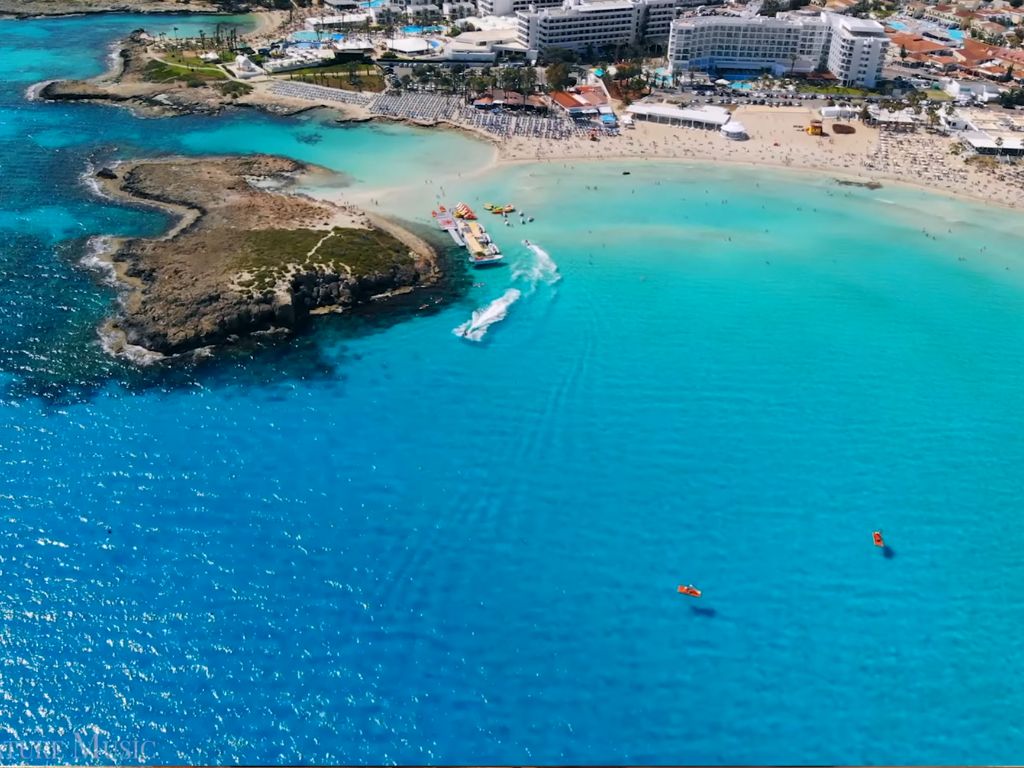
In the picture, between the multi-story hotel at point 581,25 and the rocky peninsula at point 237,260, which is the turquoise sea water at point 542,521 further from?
the multi-story hotel at point 581,25

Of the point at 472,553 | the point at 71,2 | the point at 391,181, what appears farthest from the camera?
the point at 71,2

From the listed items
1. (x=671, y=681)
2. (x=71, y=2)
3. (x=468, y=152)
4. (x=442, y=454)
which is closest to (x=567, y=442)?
(x=442, y=454)

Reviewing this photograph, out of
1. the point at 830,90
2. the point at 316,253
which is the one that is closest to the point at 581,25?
the point at 830,90

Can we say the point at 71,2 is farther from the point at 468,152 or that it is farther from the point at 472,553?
the point at 472,553

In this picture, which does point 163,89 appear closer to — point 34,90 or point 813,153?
point 34,90

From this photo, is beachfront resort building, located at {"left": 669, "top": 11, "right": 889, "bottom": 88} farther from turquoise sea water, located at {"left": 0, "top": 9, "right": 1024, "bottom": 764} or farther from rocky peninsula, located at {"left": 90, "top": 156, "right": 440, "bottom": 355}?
rocky peninsula, located at {"left": 90, "top": 156, "right": 440, "bottom": 355}

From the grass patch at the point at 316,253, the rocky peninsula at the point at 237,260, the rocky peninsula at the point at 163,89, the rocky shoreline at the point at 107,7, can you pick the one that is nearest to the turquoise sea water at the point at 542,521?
the rocky peninsula at the point at 237,260

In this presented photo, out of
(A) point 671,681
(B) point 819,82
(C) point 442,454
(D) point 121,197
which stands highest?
(B) point 819,82
